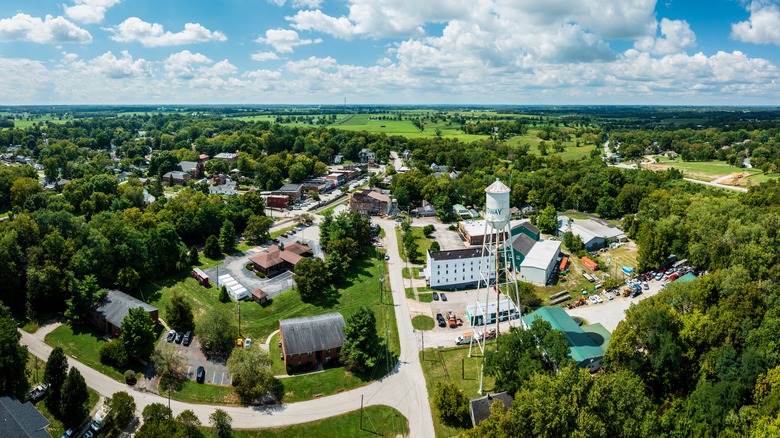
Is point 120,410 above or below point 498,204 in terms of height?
below

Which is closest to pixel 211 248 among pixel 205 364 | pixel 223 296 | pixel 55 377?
pixel 223 296

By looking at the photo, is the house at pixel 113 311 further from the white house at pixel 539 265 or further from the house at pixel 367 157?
the house at pixel 367 157

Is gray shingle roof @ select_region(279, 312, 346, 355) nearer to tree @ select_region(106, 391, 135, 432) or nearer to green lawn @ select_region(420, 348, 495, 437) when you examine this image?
green lawn @ select_region(420, 348, 495, 437)

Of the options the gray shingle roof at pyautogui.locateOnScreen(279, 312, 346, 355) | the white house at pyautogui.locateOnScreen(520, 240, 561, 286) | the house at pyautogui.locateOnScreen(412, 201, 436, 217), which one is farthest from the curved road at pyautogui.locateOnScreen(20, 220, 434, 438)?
the house at pyautogui.locateOnScreen(412, 201, 436, 217)

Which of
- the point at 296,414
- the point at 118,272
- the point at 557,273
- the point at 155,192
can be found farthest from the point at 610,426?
the point at 155,192

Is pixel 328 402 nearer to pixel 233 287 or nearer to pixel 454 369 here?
pixel 454 369

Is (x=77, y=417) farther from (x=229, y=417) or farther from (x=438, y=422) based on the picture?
(x=438, y=422)

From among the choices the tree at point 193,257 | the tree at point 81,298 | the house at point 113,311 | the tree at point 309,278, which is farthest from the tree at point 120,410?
the tree at point 193,257
